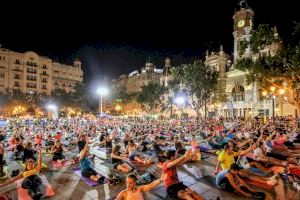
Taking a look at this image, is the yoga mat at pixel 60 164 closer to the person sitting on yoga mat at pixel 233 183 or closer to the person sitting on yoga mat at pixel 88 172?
the person sitting on yoga mat at pixel 88 172

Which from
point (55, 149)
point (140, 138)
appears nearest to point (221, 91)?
point (140, 138)

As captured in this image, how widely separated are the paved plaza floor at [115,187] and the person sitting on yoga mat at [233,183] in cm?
18

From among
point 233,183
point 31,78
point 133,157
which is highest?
point 31,78

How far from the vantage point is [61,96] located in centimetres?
6731

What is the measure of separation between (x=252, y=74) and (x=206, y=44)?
1453 inches

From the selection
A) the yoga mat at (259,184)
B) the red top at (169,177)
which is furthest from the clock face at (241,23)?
the red top at (169,177)

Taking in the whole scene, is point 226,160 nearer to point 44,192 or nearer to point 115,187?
point 115,187

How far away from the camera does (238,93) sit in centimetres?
5022

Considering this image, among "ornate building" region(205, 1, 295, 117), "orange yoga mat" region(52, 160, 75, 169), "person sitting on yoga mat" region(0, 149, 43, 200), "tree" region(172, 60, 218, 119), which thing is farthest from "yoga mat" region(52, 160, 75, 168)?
"ornate building" region(205, 1, 295, 117)

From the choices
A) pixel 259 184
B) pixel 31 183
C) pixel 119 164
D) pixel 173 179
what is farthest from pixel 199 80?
pixel 31 183

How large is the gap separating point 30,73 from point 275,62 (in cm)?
7624

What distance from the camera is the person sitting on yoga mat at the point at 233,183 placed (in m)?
6.86

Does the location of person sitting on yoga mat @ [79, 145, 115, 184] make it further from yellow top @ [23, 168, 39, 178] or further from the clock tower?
the clock tower

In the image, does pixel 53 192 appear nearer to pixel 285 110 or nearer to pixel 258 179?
pixel 258 179
